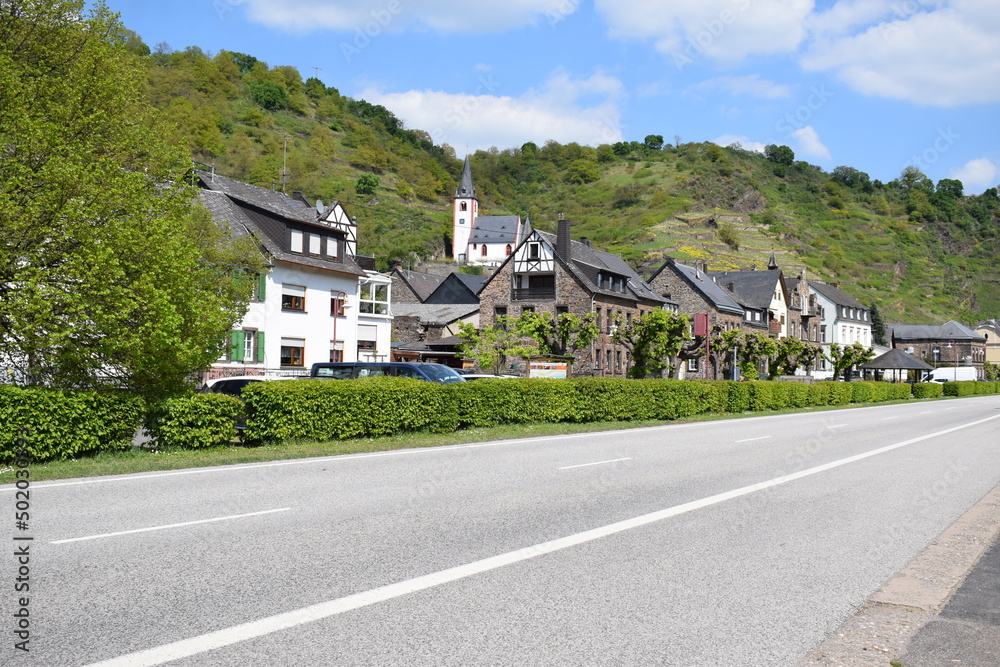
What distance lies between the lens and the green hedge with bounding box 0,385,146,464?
41.1 ft

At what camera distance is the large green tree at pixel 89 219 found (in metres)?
13.3

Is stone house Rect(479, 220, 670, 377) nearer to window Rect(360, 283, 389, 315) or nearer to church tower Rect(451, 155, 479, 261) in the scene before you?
window Rect(360, 283, 389, 315)

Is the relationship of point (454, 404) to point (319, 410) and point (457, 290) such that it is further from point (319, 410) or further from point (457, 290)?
point (457, 290)

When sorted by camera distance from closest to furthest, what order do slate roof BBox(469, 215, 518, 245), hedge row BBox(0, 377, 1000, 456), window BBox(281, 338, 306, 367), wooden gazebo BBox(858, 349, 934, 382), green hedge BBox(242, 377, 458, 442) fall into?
hedge row BBox(0, 377, 1000, 456) < green hedge BBox(242, 377, 458, 442) < window BBox(281, 338, 306, 367) < wooden gazebo BBox(858, 349, 934, 382) < slate roof BBox(469, 215, 518, 245)

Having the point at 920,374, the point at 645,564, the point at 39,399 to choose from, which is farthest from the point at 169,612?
the point at 920,374

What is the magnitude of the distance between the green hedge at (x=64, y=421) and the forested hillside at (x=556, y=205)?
318 ft

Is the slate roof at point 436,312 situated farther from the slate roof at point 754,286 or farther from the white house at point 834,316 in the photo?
the white house at point 834,316

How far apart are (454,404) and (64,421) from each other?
9.44m

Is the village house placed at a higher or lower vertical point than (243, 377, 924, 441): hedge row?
higher

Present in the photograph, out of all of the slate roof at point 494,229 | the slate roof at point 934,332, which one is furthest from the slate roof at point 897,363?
the slate roof at point 494,229

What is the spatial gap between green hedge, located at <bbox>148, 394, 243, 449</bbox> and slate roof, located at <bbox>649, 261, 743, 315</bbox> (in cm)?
6344

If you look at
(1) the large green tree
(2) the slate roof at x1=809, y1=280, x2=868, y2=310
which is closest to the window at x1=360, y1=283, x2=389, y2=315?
(1) the large green tree

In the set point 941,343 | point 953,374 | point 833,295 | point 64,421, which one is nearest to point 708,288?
point 953,374

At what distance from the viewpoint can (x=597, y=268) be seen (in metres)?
63.0
